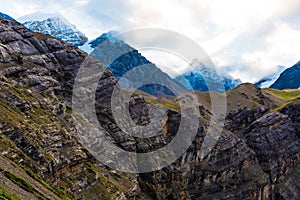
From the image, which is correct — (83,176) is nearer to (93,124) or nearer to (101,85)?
(93,124)

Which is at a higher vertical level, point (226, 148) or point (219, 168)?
point (226, 148)

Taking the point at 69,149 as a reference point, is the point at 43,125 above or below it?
above

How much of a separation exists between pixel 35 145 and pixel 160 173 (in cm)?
6499

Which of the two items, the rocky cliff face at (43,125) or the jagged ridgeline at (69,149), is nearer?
the rocky cliff face at (43,125)

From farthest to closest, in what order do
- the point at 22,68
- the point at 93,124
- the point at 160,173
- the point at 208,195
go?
the point at 208,195 < the point at 160,173 < the point at 93,124 < the point at 22,68

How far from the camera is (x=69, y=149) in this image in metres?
77.2

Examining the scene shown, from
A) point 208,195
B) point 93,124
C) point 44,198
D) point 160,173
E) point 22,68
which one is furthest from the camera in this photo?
point 208,195

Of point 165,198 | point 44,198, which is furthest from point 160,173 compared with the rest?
point 44,198

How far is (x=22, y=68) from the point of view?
94312 millimetres

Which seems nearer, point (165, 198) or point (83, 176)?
point (83, 176)

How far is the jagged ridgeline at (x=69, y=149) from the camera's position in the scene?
59.6 meters

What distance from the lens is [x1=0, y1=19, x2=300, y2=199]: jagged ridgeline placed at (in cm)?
5959

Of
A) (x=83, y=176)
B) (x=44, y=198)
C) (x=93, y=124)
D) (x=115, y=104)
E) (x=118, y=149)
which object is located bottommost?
(x=44, y=198)

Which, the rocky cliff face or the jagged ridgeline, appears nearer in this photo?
the rocky cliff face
